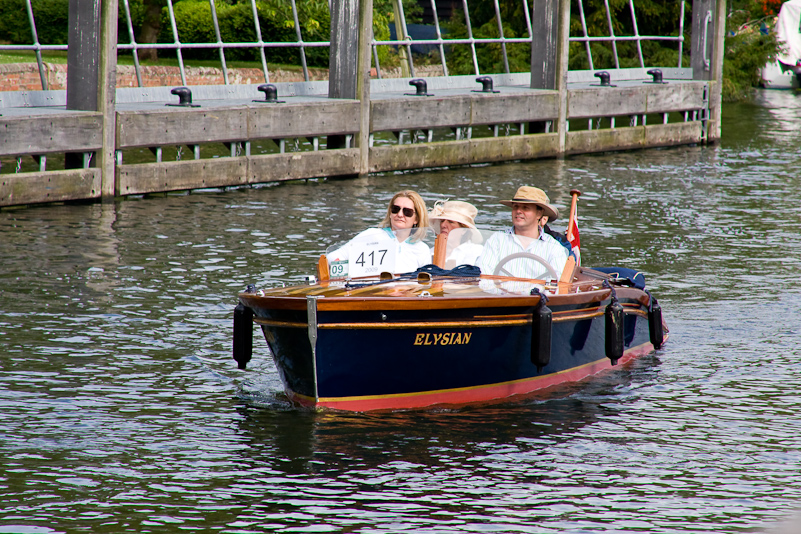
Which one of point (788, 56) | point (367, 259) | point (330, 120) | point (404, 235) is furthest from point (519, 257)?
point (788, 56)

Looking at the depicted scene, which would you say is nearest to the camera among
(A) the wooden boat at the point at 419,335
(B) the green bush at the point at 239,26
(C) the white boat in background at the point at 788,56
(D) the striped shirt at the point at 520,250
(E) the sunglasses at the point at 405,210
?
(A) the wooden boat at the point at 419,335

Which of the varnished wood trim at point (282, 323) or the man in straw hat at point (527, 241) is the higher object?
the man in straw hat at point (527, 241)

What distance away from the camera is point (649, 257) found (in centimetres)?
1478

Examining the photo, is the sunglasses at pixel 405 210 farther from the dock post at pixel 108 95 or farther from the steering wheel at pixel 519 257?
the dock post at pixel 108 95

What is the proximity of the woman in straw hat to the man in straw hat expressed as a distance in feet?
0.35

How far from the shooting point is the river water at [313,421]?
6.71 m

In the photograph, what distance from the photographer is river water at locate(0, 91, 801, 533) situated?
264 inches

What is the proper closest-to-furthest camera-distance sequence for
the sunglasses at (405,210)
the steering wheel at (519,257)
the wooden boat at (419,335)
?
the wooden boat at (419,335) < the steering wheel at (519,257) < the sunglasses at (405,210)

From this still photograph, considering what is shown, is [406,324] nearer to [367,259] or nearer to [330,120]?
[367,259]

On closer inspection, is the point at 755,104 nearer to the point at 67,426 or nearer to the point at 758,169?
the point at 758,169

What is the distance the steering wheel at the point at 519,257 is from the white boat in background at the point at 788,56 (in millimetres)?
41048

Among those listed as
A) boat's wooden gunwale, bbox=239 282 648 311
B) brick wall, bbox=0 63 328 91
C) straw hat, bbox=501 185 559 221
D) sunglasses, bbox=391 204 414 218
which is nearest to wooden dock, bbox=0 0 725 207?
brick wall, bbox=0 63 328 91

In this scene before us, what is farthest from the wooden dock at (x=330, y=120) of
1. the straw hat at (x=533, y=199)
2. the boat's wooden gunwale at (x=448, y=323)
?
the boat's wooden gunwale at (x=448, y=323)

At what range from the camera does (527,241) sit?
9.58 metres
